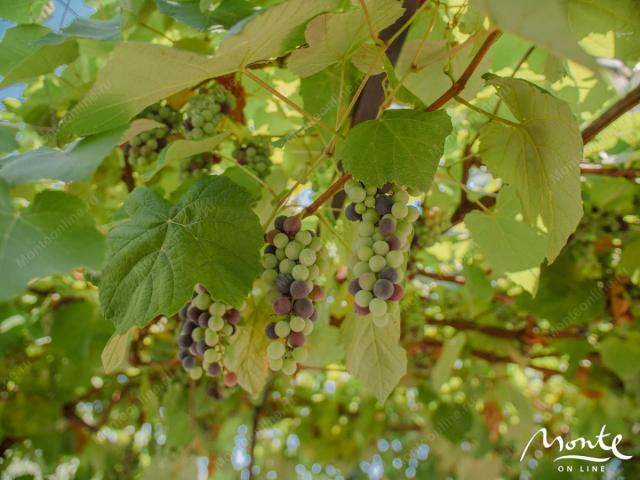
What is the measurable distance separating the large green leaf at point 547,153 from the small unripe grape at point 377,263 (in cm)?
31

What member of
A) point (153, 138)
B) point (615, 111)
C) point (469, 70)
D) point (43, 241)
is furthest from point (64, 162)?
point (615, 111)

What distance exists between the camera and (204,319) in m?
1.10

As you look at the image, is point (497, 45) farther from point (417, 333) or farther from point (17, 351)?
point (17, 351)

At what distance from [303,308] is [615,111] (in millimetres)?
897

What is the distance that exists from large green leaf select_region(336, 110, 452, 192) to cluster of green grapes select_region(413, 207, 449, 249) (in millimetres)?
883

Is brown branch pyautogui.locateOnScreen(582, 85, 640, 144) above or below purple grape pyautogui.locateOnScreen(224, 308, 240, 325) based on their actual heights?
above

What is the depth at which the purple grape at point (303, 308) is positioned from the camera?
3.28 feet

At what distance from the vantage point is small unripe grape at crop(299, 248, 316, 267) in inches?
39.7

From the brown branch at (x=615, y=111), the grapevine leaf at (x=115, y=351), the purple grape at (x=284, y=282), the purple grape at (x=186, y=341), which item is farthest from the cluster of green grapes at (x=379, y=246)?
the brown branch at (x=615, y=111)

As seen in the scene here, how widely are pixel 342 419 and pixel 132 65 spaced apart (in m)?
3.07

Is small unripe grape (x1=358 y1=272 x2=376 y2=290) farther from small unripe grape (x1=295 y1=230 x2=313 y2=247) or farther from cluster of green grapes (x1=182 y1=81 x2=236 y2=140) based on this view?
cluster of green grapes (x1=182 y1=81 x2=236 y2=140)

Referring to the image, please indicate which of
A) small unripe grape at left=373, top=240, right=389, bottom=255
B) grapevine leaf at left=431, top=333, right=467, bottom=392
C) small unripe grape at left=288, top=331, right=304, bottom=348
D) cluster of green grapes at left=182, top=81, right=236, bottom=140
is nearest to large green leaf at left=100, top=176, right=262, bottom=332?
small unripe grape at left=288, top=331, right=304, bottom=348

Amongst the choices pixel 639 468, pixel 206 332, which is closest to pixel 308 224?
pixel 206 332

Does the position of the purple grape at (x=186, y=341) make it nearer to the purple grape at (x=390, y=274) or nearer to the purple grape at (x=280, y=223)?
the purple grape at (x=280, y=223)
